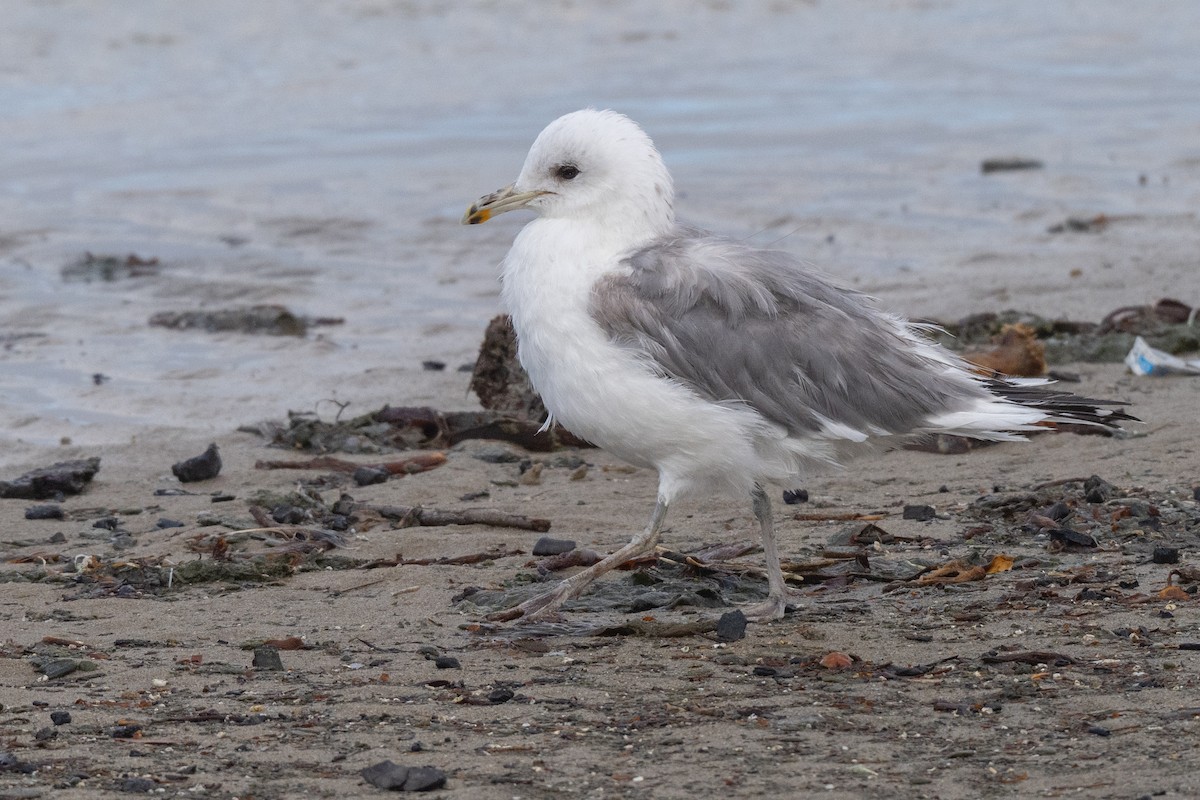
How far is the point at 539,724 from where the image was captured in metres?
4.51

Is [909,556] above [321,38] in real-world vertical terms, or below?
below

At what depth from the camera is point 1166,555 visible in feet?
19.0

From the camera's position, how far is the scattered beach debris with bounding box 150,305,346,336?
11719 millimetres

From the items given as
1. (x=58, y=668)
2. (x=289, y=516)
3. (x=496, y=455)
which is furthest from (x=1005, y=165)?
(x=58, y=668)

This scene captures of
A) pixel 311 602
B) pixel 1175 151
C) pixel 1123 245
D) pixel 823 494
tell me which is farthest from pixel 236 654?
pixel 1175 151

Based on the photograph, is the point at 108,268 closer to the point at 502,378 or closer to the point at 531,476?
the point at 502,378

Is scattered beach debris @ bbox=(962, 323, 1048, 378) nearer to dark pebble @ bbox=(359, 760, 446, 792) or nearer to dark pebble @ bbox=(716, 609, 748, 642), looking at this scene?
dark pebble @ bbox=(716, 609, 748, 642)

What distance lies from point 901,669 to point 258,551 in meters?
2.82

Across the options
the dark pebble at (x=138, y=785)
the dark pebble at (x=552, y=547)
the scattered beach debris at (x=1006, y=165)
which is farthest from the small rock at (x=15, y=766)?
the scattered beach debris at (x=1006, y=165)

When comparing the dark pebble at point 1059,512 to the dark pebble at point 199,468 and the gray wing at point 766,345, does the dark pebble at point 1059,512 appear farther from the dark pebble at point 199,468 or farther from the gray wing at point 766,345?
the dark pebble at point 199,468

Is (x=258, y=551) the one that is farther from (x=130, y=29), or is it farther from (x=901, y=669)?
(x=130, y=29)

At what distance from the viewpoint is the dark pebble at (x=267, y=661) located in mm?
5102

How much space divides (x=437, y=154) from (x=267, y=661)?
13.3m

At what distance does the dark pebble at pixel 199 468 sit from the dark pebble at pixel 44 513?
2.36 ft
